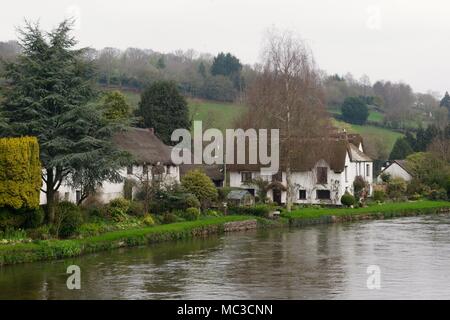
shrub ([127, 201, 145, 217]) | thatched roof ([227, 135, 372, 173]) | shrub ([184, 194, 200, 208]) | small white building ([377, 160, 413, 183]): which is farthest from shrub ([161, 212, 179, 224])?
small white building ([377, 160, 413, 183])

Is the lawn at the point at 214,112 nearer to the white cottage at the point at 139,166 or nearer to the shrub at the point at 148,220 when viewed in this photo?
the white cottage at the point at 139,166

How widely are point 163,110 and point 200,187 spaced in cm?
2371

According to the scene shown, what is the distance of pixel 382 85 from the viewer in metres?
178

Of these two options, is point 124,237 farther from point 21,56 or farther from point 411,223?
point 411,223

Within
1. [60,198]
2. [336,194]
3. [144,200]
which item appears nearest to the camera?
[60,198]

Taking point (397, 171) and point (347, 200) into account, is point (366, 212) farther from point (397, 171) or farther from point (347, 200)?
point (397, 171)

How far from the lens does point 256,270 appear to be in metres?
30.0

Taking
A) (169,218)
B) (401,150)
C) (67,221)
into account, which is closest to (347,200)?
(169,218)

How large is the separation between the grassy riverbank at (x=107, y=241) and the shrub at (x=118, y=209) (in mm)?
1798

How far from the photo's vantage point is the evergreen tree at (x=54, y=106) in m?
37.0

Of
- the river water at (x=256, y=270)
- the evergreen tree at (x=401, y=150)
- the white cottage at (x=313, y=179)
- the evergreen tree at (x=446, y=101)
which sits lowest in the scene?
the river water at (x=256, y=270)

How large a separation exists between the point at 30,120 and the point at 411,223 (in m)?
29.3

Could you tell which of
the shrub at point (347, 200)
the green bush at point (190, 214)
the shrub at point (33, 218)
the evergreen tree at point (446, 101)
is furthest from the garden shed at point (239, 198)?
the evergreen tree at point (446, 101)

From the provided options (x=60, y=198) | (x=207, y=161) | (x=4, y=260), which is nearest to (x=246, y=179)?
(x=207, y=161)
